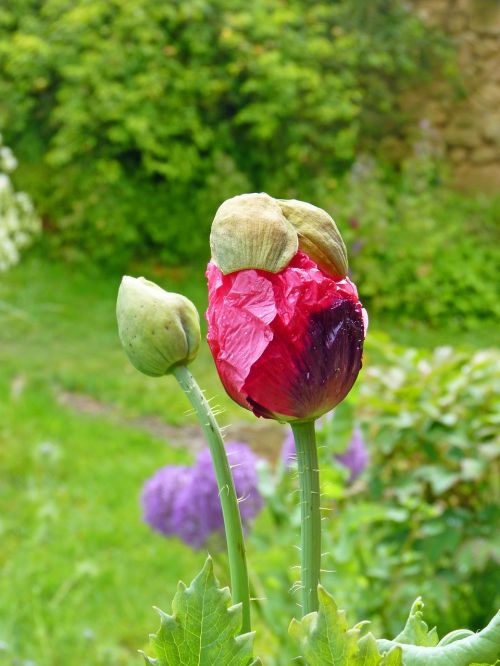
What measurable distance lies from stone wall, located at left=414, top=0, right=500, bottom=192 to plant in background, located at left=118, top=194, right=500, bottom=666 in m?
7.13

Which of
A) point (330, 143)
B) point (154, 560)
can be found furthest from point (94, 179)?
point (154, 560)

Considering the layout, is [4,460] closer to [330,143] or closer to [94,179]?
[94,179]

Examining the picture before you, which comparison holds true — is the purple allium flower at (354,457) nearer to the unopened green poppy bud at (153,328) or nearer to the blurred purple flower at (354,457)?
the blurred purple flower at (354,457)

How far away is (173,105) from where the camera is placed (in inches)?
244

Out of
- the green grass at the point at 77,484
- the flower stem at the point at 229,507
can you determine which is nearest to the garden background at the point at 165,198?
the green grass at the point at 77,484

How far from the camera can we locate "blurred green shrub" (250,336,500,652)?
1.77m

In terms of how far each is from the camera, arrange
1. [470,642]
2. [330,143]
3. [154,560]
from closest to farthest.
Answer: [470,642] → [154,560] → [330,143]

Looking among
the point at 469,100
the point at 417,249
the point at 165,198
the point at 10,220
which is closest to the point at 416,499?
the point at 10,220

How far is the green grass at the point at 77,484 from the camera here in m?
2.54

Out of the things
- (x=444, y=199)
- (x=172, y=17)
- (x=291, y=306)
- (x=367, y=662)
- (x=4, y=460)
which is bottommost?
(x=444, y=199)

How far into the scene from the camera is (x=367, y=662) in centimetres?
39

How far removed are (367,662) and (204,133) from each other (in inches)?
238

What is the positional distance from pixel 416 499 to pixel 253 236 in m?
1.55

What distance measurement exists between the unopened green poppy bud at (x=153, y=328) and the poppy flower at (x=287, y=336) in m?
0.03
